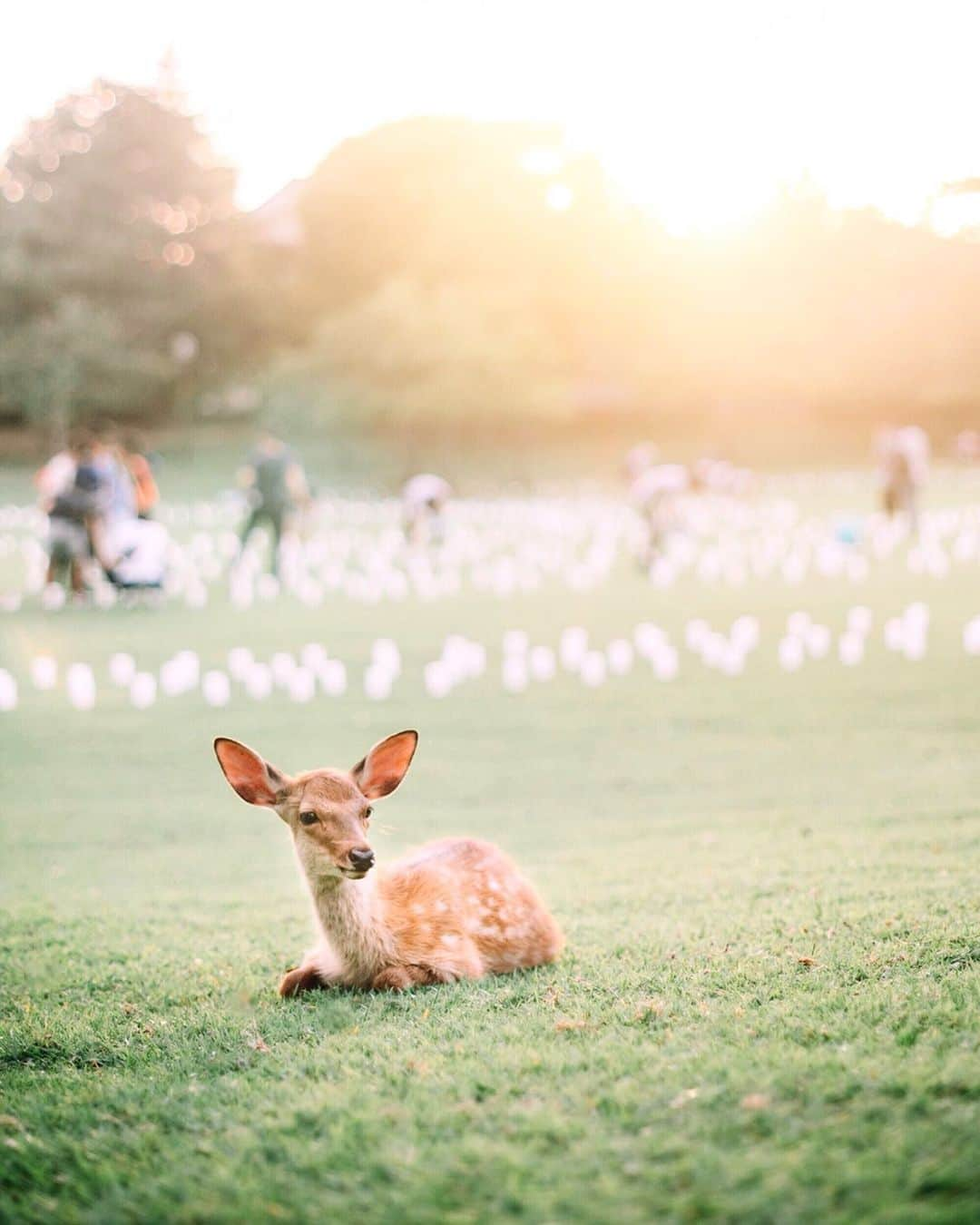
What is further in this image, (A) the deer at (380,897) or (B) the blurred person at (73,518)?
(B) the blurred person at (73,518)

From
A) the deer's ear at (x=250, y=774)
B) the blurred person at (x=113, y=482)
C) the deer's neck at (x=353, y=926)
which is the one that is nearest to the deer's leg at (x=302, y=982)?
the deer's neck at (x=353, y=926)

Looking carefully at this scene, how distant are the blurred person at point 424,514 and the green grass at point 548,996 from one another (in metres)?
16.4

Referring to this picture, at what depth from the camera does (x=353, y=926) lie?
5.11 m

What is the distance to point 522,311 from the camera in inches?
2312

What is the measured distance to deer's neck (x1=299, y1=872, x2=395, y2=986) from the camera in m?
5.08

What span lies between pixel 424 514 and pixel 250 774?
2438 cm

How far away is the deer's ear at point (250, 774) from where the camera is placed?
496cm

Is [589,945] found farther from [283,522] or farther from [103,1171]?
[283,522]

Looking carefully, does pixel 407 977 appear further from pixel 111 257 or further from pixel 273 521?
pixel 111 257

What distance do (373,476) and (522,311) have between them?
8.99 metres

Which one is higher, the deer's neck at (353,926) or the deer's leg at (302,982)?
the deer's neck at (353,926)

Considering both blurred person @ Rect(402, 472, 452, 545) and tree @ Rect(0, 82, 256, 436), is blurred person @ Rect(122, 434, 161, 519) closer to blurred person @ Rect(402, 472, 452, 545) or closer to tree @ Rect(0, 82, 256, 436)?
blurred person @ Rect(402, 472, 452, 545)

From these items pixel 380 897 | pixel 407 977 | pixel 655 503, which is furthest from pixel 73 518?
pixel 407 977

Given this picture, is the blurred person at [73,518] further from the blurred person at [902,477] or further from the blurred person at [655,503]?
the blurred person at [902,477]
